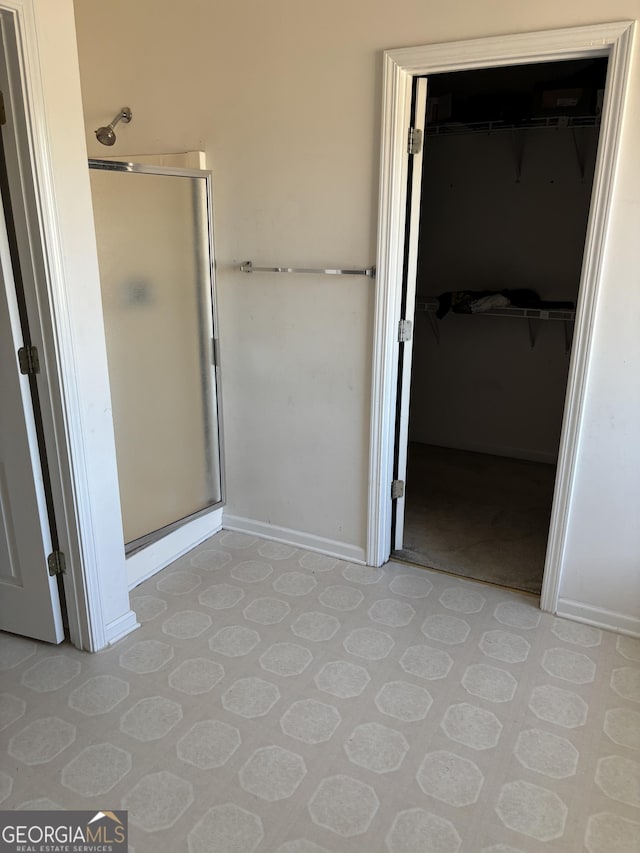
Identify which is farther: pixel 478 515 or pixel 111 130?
pixel 478 515

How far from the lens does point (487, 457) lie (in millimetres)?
4324

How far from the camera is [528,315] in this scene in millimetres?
3814

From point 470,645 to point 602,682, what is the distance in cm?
45

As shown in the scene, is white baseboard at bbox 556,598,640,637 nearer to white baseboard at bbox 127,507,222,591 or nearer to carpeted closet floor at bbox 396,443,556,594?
carpeted closet floor at bbox 396,443,556,594

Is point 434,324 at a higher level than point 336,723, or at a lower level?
higher

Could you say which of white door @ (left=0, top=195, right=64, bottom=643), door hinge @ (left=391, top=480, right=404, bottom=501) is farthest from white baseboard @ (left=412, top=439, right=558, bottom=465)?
white door @ (left=0, top=195, right=64, bottom=643)

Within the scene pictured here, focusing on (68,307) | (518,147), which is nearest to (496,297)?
(518,147)

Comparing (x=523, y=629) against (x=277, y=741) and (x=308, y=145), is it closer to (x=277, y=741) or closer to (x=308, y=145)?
(x=277, y=741)

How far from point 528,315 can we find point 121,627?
9.19 feet

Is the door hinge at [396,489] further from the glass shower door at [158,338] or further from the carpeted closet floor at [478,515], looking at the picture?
the glass shower door at [158,338]

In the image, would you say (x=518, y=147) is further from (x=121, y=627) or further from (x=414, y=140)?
(x=121, y=627)

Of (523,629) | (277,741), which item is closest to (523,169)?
(523,629)

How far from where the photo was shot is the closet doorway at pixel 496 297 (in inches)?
135

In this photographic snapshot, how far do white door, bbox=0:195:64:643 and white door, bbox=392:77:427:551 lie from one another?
1.48 metres
